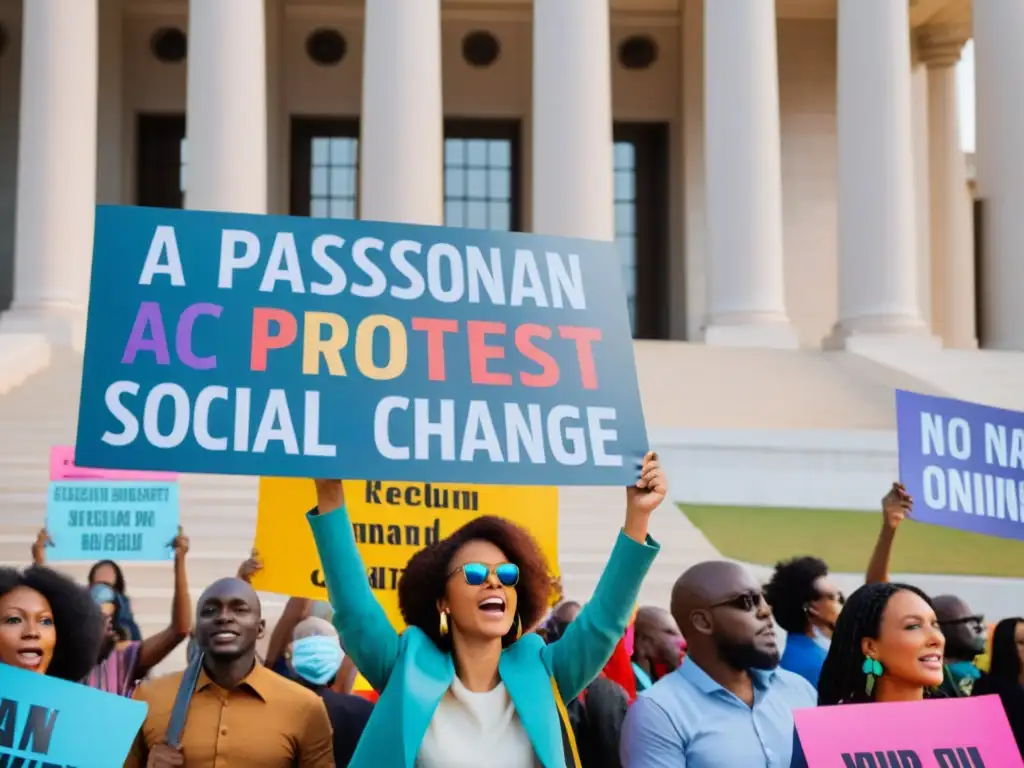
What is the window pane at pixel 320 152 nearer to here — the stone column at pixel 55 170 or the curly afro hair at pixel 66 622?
the stone column at pixel 55 170

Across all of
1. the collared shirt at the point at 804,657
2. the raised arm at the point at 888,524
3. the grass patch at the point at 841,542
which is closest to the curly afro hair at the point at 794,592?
the collared shirt at the point at 804,657

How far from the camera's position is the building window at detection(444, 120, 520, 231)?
5091 centimetres

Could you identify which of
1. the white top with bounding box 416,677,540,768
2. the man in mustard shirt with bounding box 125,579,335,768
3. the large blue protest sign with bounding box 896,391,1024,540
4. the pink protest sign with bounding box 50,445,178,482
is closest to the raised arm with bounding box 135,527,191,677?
the man in mustard shirt with bounding box 125,579,335,768

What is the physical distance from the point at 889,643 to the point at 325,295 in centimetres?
298

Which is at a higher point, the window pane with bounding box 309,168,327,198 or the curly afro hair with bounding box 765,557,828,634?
the window pane with bounding box 309,168,327,198

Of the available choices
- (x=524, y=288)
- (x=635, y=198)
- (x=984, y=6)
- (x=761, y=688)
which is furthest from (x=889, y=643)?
(x=635, y=198)

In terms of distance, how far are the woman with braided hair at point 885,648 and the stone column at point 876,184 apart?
30953 millimetres

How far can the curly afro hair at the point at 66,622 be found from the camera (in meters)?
6.95

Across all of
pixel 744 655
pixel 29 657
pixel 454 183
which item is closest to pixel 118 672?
pixel 29 657

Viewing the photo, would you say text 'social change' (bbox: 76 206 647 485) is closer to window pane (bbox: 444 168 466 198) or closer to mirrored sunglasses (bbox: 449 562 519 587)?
mirrored sunglasses (bbox: 449 562 519 587)

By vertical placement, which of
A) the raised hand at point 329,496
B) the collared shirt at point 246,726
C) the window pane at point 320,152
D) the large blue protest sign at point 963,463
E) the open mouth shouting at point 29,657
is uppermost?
the window pane at point 320,152

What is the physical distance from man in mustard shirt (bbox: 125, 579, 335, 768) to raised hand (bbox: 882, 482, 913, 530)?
3.87 meters

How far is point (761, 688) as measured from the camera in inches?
277

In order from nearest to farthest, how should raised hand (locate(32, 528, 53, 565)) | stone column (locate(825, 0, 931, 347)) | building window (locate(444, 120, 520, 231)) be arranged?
raised hand (locate(32, 528, 53, 565)), stone column (locate(825, 0, 931, 347)), building window (locate(444, 120, 520, 231))
